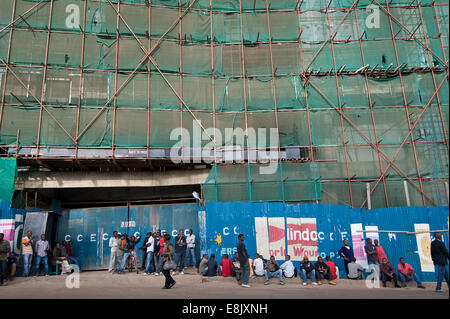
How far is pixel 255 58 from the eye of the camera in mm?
17125

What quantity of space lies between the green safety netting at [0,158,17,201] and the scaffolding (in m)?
0.66

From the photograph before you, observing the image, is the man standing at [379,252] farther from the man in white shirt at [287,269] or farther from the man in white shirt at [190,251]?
the man in white shirt at [190,251]

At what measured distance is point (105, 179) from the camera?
16.6 meters

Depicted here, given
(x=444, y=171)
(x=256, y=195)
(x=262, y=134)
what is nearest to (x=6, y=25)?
(x=262, y=134)

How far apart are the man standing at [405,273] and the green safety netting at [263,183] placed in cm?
427

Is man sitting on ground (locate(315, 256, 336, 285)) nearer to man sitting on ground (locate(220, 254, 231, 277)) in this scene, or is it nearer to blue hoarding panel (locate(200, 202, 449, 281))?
blue hoarding panel (locate(200, 202, 449, 281))

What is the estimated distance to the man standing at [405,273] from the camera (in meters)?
11.4

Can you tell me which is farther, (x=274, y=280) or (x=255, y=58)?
(x=255, y=58)

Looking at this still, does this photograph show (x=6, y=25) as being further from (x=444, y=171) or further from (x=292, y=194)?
(x=444, y=171)

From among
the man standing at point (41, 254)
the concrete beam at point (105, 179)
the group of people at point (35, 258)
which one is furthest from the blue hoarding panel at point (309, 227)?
the man standing at point (41, 254)

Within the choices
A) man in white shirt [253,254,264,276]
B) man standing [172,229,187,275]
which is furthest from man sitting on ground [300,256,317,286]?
man standing [172,229,187,275]

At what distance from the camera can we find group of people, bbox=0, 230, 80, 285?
10781 millimetres

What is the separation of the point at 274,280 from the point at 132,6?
14.0m
